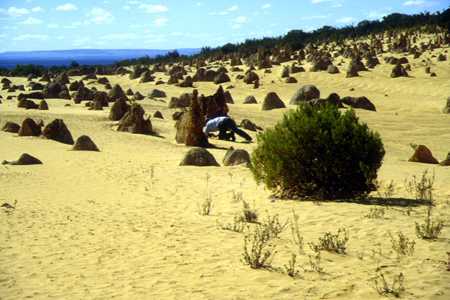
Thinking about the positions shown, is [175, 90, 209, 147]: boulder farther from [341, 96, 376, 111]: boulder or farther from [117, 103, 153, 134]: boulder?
[341, 96, 376, 111]: boulder

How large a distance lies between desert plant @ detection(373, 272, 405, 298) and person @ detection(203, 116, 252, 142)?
14.3 metres

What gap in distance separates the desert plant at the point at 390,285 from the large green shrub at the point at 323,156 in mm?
4544

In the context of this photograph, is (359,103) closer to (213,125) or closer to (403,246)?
(213,125)

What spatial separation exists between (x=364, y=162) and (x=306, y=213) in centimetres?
181

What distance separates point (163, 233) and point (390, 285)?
3791 millimetres

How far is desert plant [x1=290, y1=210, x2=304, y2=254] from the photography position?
310 inches

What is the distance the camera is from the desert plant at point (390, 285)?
5.95 metres

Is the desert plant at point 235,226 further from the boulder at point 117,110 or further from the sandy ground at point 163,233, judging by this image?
the boulder at point 117,110

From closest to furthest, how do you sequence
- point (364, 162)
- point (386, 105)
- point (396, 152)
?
point (364, 162)
point (396, 152)
point (386, 105)

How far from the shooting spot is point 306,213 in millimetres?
9891

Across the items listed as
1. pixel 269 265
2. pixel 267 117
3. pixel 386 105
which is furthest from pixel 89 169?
pixel 386 105

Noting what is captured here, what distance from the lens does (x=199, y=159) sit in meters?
15.8

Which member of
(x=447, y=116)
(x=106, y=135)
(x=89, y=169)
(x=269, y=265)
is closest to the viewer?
(x=269, y=265)

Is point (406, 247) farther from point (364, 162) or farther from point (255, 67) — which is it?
point (255, 67)
